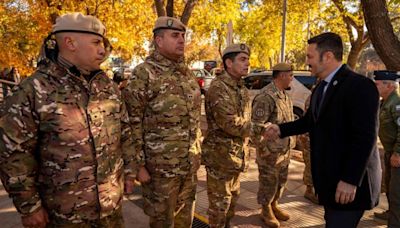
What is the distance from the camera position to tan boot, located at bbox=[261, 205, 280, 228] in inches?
142

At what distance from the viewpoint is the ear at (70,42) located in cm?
200

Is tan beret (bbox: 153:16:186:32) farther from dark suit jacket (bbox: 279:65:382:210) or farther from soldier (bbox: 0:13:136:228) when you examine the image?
dark suit jacket (bbox: 279:65:382:210)

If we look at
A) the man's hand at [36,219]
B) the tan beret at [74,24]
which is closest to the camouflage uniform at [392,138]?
the tan beret at [74,24]

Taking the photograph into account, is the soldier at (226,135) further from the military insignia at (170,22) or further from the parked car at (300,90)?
the parked car at (300,90)

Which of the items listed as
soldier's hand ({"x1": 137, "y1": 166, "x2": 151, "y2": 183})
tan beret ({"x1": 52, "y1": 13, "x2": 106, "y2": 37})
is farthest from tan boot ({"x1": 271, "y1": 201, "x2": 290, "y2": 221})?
tan beret ({"x1": 52, "y1": 13, "x2": 106, "y2": 37})

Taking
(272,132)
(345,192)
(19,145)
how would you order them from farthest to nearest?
(272,132)
(345,192)
(19,145)

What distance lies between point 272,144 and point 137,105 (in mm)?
1805

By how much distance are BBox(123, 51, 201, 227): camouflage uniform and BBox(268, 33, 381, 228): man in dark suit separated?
112 centimetres

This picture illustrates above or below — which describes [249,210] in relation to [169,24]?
below

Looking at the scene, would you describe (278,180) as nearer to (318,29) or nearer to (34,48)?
(34,48)

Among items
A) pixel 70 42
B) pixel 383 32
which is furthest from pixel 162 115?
pixel 383 32

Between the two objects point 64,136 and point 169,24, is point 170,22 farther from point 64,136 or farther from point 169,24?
point 64,136

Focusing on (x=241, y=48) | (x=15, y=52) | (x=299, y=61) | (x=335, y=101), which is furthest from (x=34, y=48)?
(x=299, y=61)

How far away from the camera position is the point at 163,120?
265cm
